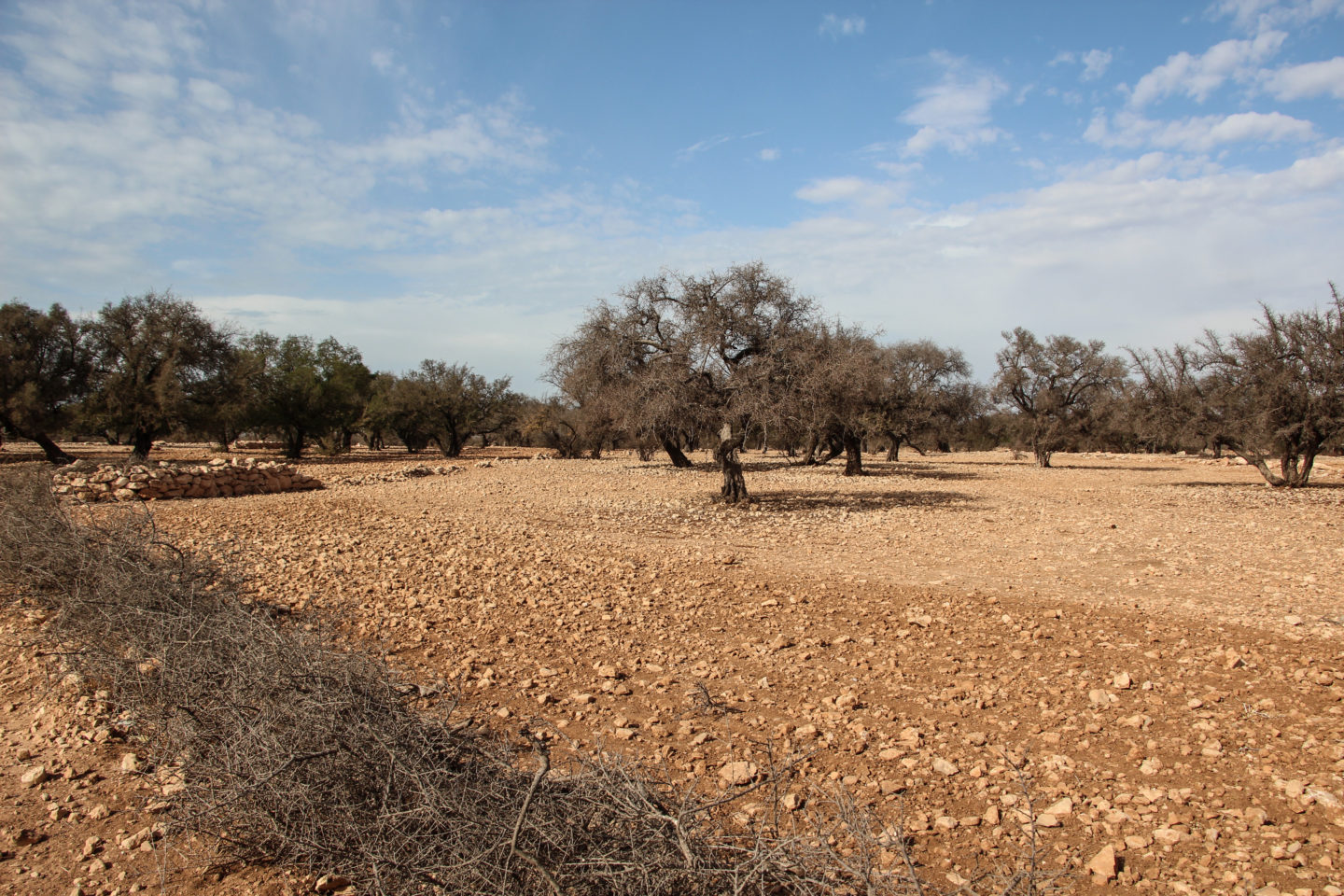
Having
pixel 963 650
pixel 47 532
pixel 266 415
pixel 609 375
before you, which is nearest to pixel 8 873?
pixel 47 532

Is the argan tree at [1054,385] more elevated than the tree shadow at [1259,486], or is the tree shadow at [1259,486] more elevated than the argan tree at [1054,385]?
the argan tree at [1054,385]

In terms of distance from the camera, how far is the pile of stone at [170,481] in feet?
44.6

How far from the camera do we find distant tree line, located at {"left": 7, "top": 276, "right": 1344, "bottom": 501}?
14727mm

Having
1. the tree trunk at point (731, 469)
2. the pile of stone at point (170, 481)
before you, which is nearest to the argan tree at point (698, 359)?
the tree trunk at point (731, 469)

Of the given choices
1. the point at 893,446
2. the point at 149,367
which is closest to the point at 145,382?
the point at 149,367

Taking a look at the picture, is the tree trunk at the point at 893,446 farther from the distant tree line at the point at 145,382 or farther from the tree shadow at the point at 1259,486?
the distant tree line at the point at 145,382

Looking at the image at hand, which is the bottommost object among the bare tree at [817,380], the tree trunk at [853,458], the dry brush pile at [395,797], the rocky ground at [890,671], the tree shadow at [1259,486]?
the rocky ground at [890,671]

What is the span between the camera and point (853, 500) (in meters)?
Result: 16.1

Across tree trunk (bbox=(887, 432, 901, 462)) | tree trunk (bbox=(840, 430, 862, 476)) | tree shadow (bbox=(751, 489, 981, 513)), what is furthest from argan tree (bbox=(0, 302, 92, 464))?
tree trunk (bbox=(887, 432, 901, 462))

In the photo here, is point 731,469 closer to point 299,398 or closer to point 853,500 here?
point 853,500

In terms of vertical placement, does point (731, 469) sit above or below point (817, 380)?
below

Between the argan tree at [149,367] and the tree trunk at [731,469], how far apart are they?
20.3 metres

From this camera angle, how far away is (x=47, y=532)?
20.8 feet

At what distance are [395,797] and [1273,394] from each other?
75.0 ft
